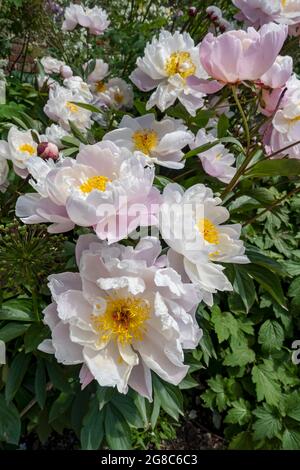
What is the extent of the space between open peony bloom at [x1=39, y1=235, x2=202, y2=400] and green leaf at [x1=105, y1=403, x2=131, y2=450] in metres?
0.36

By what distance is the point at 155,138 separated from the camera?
1136 mm

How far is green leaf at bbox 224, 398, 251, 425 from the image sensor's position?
5.76 feet

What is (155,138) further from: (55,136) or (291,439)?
(291,439)

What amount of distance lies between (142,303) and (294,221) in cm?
145

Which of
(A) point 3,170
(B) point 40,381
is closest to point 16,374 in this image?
(B) point 40,381

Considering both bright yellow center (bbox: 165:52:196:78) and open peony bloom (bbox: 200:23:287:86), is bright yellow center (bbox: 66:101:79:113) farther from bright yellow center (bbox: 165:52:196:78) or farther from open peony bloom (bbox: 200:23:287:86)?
open peony bloom (bbox: 200:23:287:86)

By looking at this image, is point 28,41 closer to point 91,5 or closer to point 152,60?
point 91,5

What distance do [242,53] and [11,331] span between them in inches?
27.9

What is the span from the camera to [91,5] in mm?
2615

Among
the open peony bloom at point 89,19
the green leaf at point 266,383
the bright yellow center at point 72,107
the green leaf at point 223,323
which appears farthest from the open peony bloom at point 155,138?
the green leaf at point 266,383
